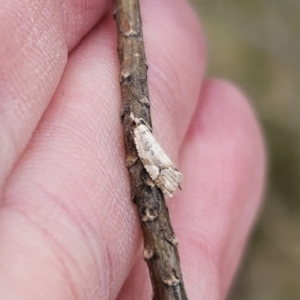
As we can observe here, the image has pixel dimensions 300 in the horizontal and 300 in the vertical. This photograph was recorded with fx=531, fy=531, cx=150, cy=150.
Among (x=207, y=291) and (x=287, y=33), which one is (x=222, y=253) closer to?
(x=207, y=291)

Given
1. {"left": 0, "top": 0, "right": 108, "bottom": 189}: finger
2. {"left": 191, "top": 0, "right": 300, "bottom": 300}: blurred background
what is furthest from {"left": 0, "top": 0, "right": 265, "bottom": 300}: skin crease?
{"left": 191, "top": 0, "right": 300, "bottom": 300}: blurred background

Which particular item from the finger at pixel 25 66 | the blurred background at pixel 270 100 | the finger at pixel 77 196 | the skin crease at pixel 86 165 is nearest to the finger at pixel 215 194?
the skin crease at pixel 86 165

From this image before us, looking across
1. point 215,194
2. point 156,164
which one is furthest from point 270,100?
point 156,164

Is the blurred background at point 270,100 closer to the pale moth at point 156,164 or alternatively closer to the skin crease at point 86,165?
the skin crease at point 86,165

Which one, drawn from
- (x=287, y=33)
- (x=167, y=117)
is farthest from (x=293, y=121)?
(x=167, y=117)

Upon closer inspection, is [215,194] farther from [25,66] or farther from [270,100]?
[270,100]
